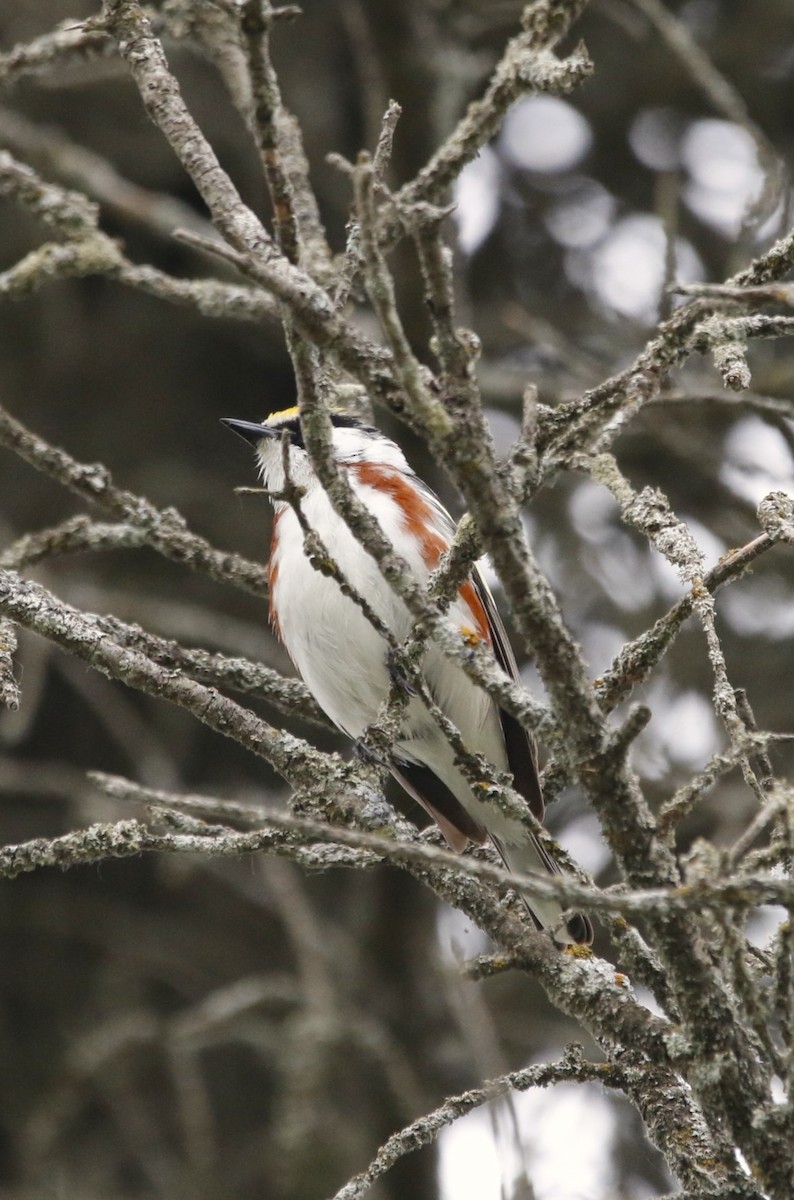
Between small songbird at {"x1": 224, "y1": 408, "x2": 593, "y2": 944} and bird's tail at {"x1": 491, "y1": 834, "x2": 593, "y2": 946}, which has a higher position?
small songbird at {"x1": 224, "y1": 408, "x2": 593, "y2": 944}

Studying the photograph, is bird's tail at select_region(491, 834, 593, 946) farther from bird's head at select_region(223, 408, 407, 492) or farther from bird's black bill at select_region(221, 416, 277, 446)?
bird's black bill at select_region(221, 416, 277, 446)

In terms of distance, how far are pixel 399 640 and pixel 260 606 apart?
2.37 metres

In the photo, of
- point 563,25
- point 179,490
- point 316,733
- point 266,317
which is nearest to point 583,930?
point 266,317

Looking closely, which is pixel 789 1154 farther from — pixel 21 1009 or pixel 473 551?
pixel 21 1009

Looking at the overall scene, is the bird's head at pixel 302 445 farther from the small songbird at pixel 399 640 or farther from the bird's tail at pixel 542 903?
the bird's tail at pixel 542 903

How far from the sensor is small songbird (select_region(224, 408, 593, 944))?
3828 millimetres

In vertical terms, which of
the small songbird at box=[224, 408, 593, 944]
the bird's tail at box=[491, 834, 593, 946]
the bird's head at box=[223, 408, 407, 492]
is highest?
the bird's head at box=[223, 408, 407, 492]

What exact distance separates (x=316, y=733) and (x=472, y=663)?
155 inches

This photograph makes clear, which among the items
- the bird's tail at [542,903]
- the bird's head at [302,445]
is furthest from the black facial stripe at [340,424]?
the bird's tail at [542,903]

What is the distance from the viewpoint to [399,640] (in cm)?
396

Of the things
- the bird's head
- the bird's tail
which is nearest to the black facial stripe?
the bird's head

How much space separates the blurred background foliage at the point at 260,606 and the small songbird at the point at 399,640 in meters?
0.84

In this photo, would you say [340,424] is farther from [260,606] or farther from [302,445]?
[260,606]

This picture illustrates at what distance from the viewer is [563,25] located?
1.93 m
